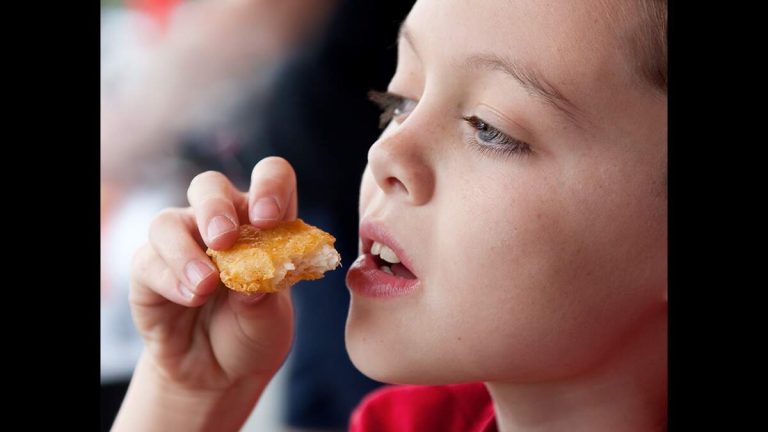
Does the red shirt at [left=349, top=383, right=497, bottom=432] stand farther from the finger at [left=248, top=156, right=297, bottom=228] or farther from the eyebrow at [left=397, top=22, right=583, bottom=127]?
the eyebrow at [left=397, top=22, right=583, bottom=127]

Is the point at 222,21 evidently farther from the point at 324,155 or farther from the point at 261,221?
the point at 261,221

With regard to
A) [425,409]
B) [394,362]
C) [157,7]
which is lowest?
[425,409]

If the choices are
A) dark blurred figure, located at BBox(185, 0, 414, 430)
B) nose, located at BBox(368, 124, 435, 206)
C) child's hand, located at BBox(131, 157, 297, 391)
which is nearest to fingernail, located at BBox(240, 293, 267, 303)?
child's hand, located at BBox(131, 157, 297, 391)

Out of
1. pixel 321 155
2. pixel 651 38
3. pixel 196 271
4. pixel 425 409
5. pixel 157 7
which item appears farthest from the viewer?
pixel 157 7

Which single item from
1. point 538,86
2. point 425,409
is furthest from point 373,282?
point 425,409

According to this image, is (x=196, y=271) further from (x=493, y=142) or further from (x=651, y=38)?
(x=651, y=38)

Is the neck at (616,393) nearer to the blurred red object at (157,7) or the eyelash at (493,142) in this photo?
the eyelash at (493,142)
